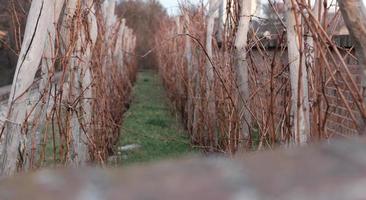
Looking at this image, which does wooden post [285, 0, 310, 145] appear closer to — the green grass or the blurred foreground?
the green grass

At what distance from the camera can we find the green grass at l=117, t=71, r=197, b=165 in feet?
23.7

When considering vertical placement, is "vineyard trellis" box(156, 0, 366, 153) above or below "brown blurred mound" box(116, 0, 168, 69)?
below

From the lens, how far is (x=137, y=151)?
7.66 m

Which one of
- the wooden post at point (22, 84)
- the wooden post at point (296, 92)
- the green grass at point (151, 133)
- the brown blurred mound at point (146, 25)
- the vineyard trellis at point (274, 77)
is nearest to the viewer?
the vineyard trellis at point (274, 77)

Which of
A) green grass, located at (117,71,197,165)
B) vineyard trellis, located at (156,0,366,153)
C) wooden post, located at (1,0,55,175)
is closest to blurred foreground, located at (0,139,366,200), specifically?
vineyard trellis, located at (156,0,366,153)

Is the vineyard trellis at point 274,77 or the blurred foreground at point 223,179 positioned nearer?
the blurred foreground at point 223,179

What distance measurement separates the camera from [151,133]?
31.4ft

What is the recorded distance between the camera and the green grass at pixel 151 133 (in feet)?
23.7

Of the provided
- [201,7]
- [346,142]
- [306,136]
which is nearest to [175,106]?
[201,7]

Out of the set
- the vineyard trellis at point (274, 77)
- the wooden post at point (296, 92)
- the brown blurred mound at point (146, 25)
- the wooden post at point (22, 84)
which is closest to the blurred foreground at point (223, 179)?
the vineyard trellis at point (274, 77)

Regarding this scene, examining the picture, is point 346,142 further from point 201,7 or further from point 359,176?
point 201,7

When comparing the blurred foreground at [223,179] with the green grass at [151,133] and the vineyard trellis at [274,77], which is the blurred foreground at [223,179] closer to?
the vineyard trellis at [274,77]

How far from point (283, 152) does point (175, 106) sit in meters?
10.8

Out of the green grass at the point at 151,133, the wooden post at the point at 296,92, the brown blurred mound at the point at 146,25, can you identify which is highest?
the brown blurred mound at the point at 146,25
